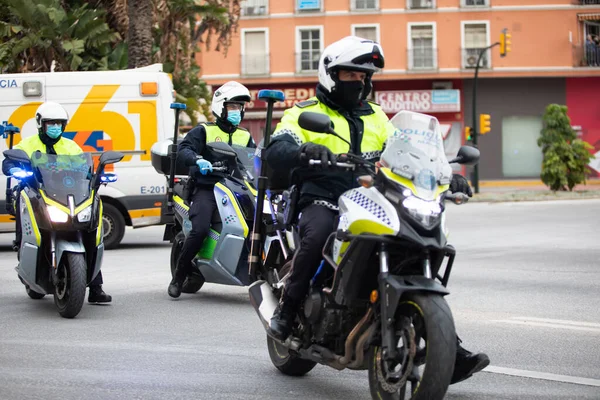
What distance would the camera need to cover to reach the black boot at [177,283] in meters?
10.1

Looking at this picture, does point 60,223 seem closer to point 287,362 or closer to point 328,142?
point 287,362

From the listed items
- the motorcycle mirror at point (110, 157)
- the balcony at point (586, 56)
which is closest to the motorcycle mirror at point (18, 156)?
the motorcycle mirror at point (110, 157)

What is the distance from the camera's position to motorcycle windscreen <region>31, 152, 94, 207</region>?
906 cm

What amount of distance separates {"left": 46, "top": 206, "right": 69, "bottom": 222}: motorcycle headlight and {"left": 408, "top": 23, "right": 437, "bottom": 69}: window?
41392 millimetres

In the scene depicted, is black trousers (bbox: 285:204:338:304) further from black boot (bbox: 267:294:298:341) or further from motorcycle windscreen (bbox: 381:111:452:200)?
motorcycle windscreen (bbox: 381:111:452:200)

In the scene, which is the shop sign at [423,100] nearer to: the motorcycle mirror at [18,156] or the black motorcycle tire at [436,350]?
the motorcycle mirror at [18,156]

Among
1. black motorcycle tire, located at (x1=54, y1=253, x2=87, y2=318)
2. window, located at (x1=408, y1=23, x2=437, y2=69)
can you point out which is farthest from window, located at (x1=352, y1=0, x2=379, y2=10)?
black motorcycle tire, located at (x1=54, y1=253, x2=87, y2=318)

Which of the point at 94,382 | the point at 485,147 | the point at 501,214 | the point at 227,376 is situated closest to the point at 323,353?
the point at 227,376

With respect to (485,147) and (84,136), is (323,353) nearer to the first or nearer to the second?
(84,136)

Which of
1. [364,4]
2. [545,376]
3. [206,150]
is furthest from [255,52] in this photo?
[545,376]

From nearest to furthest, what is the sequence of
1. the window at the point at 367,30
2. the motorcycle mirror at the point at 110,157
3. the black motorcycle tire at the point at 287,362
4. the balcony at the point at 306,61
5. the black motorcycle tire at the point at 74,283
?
the black motorcycle tire at the point at 287,362 → the black motorcycle tire at the point at 74,283 → the motorcycle mirror at the point at 110,157 → the window at the point at 367,30 → the balcony at the point at 306,61

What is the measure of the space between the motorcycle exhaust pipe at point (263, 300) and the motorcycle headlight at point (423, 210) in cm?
146

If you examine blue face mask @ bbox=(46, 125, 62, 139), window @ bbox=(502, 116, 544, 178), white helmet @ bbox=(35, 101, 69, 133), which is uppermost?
white helmet @ bbox=(35, 101, 69, 133)

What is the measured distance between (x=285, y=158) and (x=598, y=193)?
110 ft
